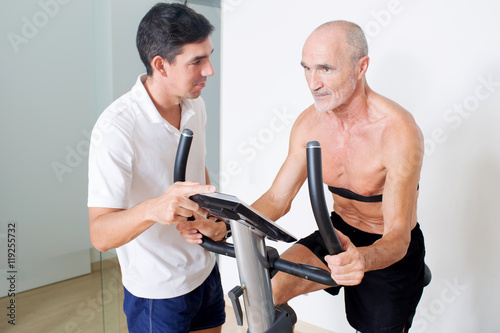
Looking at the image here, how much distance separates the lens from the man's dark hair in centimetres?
142

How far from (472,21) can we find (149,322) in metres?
1.98

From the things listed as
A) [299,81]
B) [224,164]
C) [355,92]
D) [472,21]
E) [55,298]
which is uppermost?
[472,21]

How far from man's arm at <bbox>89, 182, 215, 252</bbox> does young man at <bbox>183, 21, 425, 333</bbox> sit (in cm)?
20

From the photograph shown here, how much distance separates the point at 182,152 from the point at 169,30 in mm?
469

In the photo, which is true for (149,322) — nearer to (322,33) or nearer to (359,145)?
(359,145)

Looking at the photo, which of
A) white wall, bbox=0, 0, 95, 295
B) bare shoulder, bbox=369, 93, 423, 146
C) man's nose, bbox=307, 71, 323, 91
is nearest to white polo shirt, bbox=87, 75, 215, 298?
man's nose, bbox=307, 71, 323, 91

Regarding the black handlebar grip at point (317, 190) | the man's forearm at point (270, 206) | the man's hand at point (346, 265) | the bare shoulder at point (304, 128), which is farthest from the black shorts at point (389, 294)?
the black handlebar grip at point (317, 190)

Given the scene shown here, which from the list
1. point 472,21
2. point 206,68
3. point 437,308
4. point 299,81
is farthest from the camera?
point 299,81

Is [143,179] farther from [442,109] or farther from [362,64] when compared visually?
[442,109]

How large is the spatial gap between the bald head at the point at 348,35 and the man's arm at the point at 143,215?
2.71 ft

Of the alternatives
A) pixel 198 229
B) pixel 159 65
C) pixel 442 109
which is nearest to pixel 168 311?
pixel 198 229

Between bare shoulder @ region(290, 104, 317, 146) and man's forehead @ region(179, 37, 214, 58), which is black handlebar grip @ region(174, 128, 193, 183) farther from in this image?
bare shoulder @ region(290, 104, 317, 146)

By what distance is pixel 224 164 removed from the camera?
3.19m

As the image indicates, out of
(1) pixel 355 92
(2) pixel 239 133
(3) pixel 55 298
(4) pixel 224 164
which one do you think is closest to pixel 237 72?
(2) pixel 239 133
